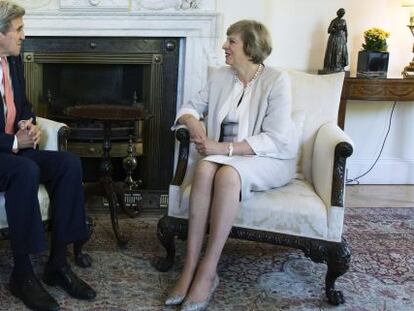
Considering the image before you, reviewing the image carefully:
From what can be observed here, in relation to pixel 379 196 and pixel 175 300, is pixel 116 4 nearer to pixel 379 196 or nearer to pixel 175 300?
pixel 175 300

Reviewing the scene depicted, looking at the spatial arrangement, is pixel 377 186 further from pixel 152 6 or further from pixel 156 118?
pixel 152 6

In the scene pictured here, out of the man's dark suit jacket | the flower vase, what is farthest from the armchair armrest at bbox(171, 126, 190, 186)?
the flower vase

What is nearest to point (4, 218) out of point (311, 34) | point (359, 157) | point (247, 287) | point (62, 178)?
point (62, 178)

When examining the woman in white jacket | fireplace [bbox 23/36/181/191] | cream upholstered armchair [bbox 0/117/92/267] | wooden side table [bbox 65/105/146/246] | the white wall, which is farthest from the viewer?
the white wall

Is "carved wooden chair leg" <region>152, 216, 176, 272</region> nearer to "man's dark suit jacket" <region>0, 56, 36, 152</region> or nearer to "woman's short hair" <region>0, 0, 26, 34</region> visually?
"man's dark suit jacket" <region>0, 56, 36, 152</region>

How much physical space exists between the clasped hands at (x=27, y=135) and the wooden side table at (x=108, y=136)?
16.0 inches

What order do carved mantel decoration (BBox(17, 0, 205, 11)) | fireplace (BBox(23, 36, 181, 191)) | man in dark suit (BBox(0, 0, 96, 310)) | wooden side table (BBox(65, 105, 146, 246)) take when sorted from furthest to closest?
fireplace (BBox(23, 36, 181, 191)), carved mantel decoration (BBox(17, 0, 205, 11)), wooden side table (BBox(65, 105, 146, 246)), man in dark suit (BBox(0, 0, 96, 310))

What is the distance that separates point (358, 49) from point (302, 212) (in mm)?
2050

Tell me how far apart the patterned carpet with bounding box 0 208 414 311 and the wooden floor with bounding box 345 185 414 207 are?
565 mm

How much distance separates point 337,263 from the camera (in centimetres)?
206

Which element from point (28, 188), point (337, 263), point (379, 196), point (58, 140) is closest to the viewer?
point (28, 188)

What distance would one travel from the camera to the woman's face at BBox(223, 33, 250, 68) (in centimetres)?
227

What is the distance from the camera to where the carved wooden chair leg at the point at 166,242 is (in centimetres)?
223

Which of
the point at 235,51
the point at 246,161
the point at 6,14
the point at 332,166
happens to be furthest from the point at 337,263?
the point at 6,14
